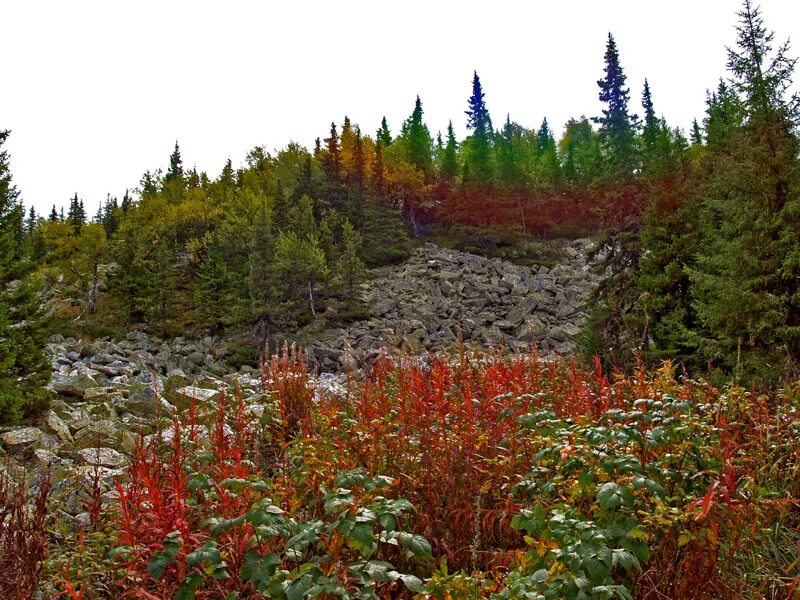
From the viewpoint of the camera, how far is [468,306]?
32.3m

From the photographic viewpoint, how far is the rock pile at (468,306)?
26281 mm

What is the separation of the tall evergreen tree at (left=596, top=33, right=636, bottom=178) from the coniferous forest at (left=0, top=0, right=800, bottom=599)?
18 centimetres

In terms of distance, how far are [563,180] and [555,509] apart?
191 feet

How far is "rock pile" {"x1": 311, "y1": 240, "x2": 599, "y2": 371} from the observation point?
86.2ft

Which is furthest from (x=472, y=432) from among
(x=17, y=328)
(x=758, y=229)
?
(x=17, y=328)

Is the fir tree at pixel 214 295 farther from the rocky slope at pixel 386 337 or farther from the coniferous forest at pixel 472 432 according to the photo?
the rocky slope at pixel 386 337

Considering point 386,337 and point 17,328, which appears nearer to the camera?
point 17,328

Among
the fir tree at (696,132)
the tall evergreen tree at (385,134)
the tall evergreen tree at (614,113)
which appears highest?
the tall evergreen tree at (385,134)

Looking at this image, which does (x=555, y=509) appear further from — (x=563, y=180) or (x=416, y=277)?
(x=563, y=180)

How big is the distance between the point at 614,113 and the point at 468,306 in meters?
13.7

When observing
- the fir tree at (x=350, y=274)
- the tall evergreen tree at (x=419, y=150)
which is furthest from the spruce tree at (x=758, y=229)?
the tall evergreen tree at (x=419, y=150)

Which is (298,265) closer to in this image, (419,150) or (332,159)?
(332,159)

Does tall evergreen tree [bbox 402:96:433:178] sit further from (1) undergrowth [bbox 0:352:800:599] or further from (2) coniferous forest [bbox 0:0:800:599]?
(1) undergrowth [bbox 0:352:800:599]

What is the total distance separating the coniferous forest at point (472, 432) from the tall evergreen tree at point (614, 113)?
18cm
